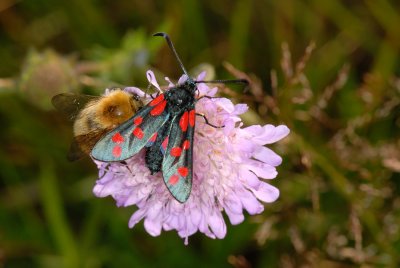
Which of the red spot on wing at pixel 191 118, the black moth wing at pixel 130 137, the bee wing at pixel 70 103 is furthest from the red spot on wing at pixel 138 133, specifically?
the bee wing at pixel 70 103

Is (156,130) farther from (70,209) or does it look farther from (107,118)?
(70,209)

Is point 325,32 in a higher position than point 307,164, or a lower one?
higher

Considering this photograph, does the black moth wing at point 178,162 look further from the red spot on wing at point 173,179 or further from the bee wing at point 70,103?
the bee wing at point 70,103

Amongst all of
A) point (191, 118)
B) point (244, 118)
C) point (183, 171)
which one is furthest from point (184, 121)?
point (244, 118)

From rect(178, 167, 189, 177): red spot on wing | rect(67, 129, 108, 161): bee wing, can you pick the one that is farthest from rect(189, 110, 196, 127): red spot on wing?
rect(67, 129, 108, 161): bee wing

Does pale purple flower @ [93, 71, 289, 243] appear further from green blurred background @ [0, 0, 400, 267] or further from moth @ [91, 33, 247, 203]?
green blurred background @ [0, 0, 400, 267]

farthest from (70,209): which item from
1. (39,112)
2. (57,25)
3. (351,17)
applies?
(351,17)

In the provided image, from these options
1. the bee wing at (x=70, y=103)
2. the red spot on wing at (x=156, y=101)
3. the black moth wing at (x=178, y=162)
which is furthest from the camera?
the bee wing at (x=70, y=103)
